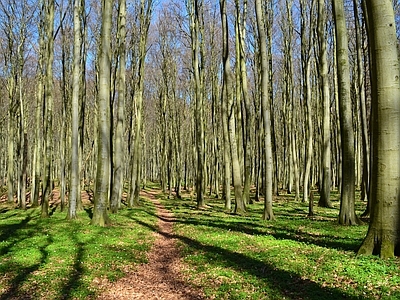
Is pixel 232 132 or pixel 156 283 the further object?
pixel 232 132

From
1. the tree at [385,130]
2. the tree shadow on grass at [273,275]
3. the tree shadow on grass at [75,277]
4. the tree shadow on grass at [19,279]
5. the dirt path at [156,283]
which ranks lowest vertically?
the dirt path at [156,283]

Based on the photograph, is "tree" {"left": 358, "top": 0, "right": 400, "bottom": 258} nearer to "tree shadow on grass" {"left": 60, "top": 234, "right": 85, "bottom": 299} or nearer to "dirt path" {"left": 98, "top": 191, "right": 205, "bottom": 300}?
"dirt path" {"left": 98, "top": 191, "right": 205, "bottom": 300}

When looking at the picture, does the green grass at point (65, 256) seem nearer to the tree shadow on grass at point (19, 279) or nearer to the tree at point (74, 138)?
the tree shadow on grass at point (19, 279)

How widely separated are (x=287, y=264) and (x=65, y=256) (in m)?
5.80

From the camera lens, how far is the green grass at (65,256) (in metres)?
7.02

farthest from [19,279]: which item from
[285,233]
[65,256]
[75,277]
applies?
[285,233]

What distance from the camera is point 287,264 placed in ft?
25.2

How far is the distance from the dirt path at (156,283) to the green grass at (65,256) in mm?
327

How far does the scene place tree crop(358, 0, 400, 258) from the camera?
6.89 meters

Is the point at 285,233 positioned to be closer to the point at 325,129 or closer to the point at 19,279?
the point at 19,279

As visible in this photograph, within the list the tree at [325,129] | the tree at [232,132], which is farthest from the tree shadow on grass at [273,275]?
the tree at [325,129]

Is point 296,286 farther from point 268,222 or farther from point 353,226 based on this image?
point 268,222

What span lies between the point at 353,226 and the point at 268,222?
3.32 metres

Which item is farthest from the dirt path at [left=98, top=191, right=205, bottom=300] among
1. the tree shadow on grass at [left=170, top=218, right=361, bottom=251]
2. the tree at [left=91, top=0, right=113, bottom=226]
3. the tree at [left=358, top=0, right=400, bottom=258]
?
the tree at [left=91, top=0, right=113, bottom=226]
